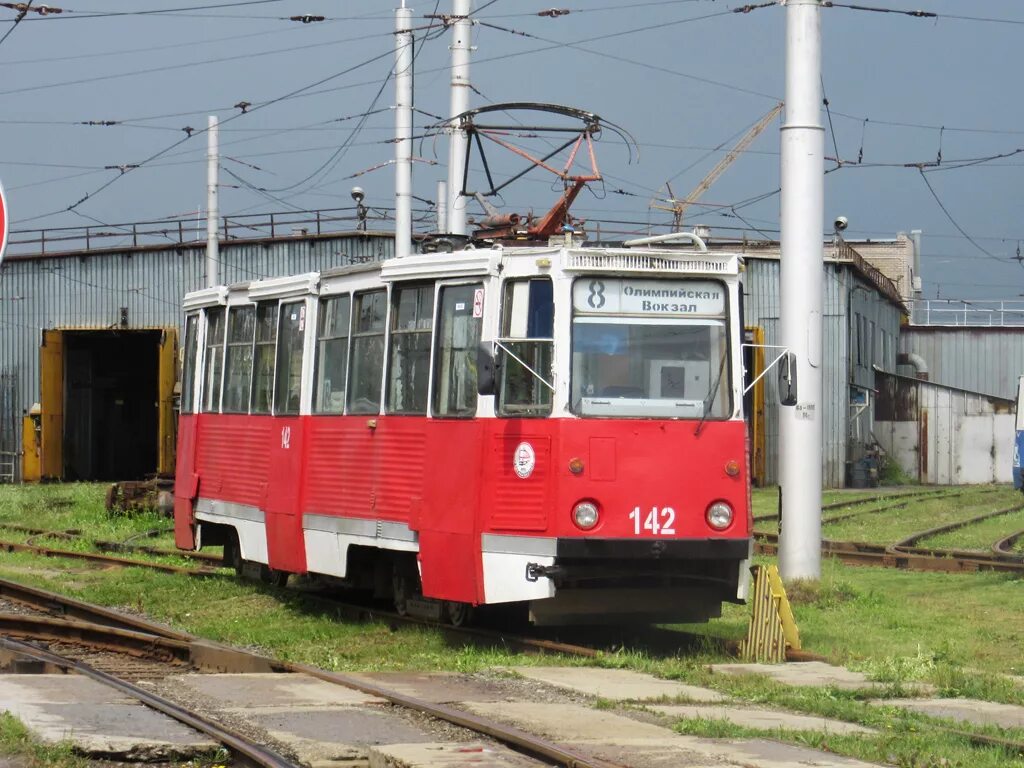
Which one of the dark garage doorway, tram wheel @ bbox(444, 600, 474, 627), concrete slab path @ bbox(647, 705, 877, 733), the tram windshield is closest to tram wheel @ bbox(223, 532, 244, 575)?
tram wheel @ bbox(444, 600, 474, 627)

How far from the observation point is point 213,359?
57.5 feet

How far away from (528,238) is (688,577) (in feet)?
11.7

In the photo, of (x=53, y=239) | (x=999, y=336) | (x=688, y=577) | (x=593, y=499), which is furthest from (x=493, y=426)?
(x=999, y=336)

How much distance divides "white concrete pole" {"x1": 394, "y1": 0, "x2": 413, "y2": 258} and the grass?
722 cm

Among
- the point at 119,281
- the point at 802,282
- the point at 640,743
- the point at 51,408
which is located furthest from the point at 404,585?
the point at 119,281

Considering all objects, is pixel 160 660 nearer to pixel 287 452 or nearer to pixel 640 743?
pixel 287 452

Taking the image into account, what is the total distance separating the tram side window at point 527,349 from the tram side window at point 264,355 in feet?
14.1

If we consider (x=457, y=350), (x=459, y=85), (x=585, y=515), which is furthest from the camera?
(x=459, y=85)

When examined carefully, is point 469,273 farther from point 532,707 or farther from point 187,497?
point 187,497

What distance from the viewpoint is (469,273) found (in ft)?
40.6

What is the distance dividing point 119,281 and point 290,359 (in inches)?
1252

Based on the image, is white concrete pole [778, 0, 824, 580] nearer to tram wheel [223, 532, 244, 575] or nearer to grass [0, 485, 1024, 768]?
grass [0, 485, 1024, 768]

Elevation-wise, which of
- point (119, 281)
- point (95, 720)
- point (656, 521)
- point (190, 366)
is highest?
point (119, 281)

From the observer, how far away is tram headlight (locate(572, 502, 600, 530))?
11664mm
